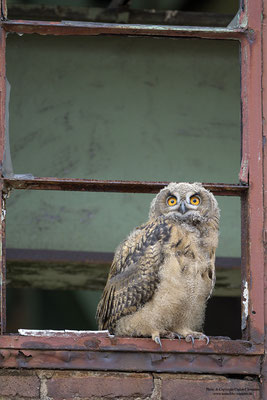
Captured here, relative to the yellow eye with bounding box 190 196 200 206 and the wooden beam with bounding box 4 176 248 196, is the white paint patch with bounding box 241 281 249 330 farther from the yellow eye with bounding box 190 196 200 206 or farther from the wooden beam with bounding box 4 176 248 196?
the yellow eye with bounding box 190 196 200 206

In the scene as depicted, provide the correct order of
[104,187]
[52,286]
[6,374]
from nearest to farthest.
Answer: [6,374], [104,187], [52,286]

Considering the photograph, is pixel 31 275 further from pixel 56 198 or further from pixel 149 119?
pixel 149 119

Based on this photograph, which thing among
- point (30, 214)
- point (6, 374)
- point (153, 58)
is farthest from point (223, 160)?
point (6, 374)

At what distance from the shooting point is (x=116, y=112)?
6.78 m

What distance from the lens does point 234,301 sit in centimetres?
755

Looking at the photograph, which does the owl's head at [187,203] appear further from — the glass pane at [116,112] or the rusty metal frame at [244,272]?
the glass pane at [116,112]

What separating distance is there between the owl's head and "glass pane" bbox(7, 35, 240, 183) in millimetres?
2131

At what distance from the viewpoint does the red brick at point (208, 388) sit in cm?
387

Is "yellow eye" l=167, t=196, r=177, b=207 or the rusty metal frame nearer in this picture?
the rusty metal frame

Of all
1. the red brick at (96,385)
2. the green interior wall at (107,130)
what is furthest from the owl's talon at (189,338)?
the green interior wall at (107,130)

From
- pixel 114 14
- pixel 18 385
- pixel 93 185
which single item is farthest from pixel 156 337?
pixel 114 14

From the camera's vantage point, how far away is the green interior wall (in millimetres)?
6707

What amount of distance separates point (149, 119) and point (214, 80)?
0.59 m

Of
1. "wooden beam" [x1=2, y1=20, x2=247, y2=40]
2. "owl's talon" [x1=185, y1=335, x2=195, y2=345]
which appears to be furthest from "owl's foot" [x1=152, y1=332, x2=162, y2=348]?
"wooden beam" [x1=2, y1=20, x2=247, y2=40]
